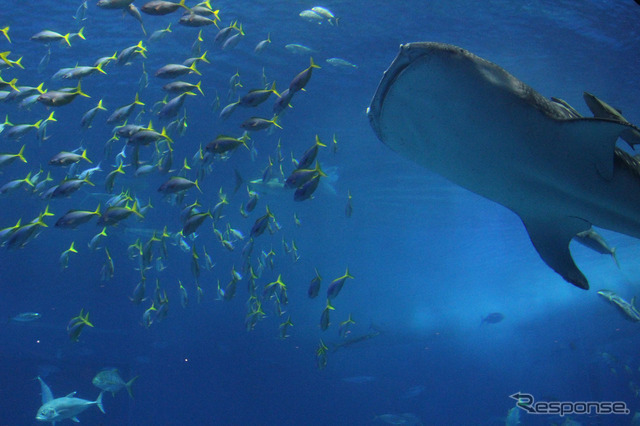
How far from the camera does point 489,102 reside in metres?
1.97

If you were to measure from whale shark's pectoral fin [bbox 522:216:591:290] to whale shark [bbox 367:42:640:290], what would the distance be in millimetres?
171

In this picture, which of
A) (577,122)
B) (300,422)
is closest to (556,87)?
(577,122)

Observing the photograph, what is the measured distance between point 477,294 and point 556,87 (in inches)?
1676

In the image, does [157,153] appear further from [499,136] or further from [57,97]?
[499,136]

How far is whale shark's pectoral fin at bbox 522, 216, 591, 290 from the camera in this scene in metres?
3.04

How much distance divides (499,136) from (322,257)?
30993 mm

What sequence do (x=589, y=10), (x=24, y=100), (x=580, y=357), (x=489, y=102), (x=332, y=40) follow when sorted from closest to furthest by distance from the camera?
(x=489, y=102), (x=24, y=100), (x=589, y=10), (x=332, y=40), (x=580, y=357)

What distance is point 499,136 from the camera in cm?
217

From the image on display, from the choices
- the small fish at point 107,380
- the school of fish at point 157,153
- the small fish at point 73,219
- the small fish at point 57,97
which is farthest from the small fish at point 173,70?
the small fish at point 107,380

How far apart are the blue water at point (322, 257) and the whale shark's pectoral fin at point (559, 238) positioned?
706 centimetres

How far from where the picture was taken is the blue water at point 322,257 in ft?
36.9

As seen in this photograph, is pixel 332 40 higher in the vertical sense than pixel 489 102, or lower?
lower

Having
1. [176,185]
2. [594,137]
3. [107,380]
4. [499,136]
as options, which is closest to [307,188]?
[176,185]

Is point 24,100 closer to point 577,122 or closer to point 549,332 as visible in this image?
point 577,122
